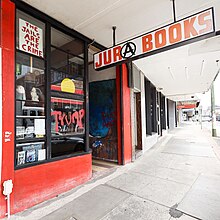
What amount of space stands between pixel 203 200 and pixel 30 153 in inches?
118

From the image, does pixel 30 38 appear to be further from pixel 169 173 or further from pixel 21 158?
pixel 169 173

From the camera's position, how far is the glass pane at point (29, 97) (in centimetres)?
244

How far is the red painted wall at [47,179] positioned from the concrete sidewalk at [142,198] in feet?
0.42

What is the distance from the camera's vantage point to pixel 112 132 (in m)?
4.88

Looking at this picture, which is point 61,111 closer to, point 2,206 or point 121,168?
point 2,206

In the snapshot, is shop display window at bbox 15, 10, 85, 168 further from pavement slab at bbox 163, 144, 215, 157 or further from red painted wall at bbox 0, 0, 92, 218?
pavement slab at bbox 163, 144, 215, 157

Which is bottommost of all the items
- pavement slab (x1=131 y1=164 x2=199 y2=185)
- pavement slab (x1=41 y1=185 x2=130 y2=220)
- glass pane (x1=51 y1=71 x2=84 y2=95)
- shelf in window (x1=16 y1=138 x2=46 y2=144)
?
pavement slab (x1=131 y1=164 x2=199 y2=185)

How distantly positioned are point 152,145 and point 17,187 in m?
6.20

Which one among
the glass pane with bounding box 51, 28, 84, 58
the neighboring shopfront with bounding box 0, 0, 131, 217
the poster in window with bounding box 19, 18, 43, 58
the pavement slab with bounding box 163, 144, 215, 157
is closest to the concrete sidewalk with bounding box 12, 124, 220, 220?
the neighboring shopfront with bounding box 0, 0, 131, 217

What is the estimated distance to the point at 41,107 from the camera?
2738mm

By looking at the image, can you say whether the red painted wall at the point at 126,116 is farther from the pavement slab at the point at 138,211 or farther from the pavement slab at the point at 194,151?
the pavement slab at the point at 194,151

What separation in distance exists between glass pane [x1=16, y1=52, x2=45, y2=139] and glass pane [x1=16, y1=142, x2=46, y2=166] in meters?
0.16

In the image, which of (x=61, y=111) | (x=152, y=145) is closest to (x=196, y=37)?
(x=61, y=111)

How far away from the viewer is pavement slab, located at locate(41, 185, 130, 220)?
2.13 m
